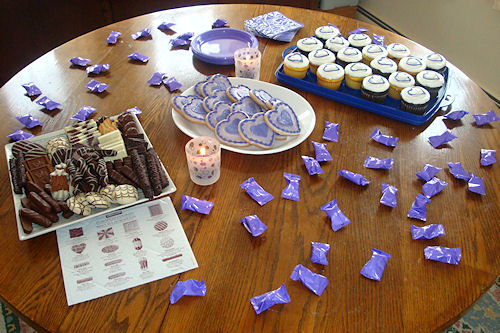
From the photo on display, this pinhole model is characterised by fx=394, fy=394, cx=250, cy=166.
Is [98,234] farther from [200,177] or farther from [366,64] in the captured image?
[366,64]

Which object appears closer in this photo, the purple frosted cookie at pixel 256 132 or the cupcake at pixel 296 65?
the purple frosted cookie at pixel 256 132

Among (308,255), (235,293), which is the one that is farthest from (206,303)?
(308,255)

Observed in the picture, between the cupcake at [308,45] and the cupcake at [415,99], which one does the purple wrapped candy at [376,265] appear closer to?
the cupcake at [415,99]

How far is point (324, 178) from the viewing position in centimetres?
125

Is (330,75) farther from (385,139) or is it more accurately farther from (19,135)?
(19,135)

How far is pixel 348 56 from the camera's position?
167 centimetres

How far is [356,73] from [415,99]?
252mm

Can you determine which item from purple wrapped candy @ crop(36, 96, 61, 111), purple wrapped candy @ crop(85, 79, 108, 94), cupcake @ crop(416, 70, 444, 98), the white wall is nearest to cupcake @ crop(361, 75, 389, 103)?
cupcake @ crop(416, 70, 444, 98)

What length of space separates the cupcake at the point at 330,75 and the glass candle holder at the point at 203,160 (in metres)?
0.60

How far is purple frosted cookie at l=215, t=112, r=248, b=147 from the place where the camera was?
132cm

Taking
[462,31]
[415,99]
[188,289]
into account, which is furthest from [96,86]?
[462,31]

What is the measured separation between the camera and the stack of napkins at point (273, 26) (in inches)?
76.0

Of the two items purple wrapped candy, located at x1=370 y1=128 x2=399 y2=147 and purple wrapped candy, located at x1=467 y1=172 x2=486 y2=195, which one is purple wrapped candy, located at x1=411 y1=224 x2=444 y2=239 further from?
purple wrapped candy, located at x1=370 y1=128 x2=399 y2=147

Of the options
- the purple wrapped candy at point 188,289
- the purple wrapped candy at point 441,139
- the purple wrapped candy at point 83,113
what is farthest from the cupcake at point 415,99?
the purple wrapped candy at point 83,113
